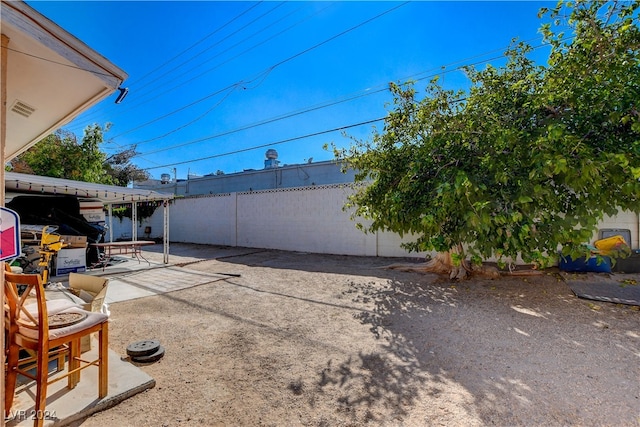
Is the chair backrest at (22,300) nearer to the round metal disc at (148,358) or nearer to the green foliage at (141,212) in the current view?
the round metal disc at (148,358)

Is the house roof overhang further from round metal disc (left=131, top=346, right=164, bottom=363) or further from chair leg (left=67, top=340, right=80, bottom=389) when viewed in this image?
round metal disc (left=131, top=346, right=164, bottom=363)

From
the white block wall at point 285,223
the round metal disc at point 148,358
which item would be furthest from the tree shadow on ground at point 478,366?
the white block wall at point 285,223

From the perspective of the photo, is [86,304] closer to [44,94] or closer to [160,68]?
[44,94]

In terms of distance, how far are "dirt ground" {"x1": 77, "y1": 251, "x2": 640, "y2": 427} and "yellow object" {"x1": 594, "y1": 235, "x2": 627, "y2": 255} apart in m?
2.34

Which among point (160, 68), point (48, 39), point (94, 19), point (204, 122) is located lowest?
point (48, 39)

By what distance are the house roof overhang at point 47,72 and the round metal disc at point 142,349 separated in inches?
79.6

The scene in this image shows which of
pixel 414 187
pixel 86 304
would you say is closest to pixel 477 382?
pixel 414 187

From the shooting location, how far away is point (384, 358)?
2.86 meters

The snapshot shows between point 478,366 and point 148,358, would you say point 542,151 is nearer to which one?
point 478,366

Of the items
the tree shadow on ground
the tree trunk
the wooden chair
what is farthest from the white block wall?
the wooden chair

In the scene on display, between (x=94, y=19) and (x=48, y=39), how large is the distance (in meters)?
4.41

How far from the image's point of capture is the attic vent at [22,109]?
9.31 feet

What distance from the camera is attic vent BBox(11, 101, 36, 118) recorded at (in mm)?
2836

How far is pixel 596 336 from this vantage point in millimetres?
3262
